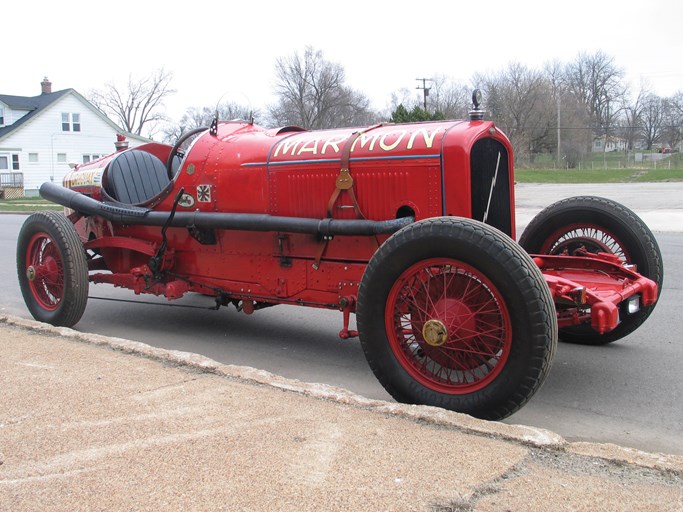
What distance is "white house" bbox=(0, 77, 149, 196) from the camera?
135 ft

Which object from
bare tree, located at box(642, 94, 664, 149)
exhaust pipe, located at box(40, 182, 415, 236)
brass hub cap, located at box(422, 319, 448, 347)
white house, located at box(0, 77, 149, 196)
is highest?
bare tree, located at box(642, 94, 664, 149)

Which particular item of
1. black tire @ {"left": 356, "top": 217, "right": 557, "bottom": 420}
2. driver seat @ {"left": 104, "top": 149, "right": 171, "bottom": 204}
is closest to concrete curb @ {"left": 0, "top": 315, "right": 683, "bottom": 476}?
black tire @ {"left": 356, "top": 217, "right": 557, "bottom": 420}

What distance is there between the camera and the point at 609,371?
4.95 m

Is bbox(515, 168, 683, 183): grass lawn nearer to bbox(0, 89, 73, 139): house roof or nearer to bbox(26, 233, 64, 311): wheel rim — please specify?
bbox(0, 89, 73, 139): house roof

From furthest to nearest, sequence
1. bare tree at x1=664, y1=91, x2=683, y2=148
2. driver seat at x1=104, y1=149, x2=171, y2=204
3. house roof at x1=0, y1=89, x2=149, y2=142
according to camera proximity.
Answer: bare tree at x1=664, y1=91, x2=683, y2=148, house roof at x1=0, y1=89, x2=149, y2=142, driver seat at x1=104, y1=149, x2=171, y2=204

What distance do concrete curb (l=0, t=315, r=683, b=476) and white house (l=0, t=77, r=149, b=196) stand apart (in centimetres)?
4050

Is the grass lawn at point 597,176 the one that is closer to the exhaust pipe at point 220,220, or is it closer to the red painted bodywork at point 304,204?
the red painted bodywork at point 304,204

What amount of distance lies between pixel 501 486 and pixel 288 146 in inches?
133

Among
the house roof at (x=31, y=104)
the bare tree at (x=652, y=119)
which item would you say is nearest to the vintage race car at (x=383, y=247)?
the house roof at (x=31, y=104)

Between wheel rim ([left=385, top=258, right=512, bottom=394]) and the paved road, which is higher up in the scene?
wheel rim ([left=385, top=258, right=512, bottom=394])

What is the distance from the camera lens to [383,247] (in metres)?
4.04

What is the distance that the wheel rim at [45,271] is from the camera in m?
6.48

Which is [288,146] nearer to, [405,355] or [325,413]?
[405,355]

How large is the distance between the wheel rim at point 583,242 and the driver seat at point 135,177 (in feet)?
12.1
